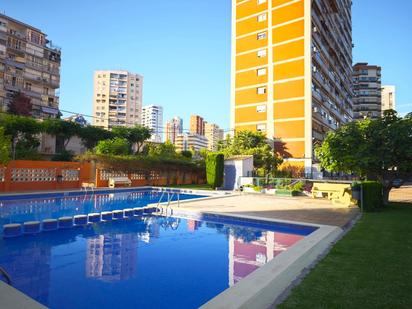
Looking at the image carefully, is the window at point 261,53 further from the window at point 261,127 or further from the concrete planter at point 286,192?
the concrete planter at point 286,192

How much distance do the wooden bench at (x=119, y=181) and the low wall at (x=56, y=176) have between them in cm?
69

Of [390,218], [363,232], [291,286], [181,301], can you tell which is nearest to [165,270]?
[181,301]

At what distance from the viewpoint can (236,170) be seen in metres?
27.1

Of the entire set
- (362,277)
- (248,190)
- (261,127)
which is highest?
(261,127)

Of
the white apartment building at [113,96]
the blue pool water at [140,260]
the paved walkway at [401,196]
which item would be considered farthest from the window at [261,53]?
the white apartment building at [113,96]

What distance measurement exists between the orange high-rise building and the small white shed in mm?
12676

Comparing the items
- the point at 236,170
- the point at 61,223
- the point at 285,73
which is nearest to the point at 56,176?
the point at 61,223

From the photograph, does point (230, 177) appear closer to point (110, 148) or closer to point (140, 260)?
point (110, 148)

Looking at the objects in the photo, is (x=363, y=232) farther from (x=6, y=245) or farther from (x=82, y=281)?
(x=6, y=245)

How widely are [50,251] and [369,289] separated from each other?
7.43 m

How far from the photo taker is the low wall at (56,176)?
68.1ft

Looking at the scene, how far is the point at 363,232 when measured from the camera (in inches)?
347

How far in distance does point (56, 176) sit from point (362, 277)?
75.7 feet

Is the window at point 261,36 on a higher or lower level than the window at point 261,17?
lower
